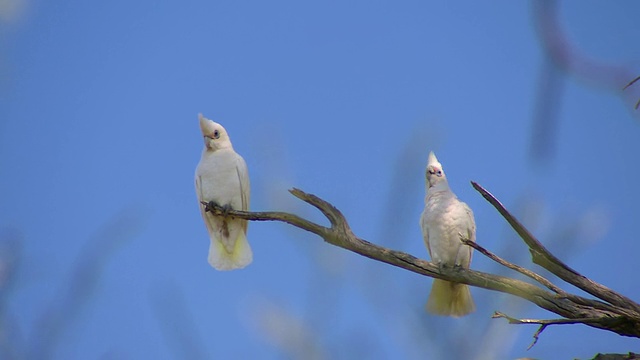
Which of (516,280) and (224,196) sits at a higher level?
(224,196)

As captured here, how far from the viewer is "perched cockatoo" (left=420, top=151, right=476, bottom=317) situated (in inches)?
240

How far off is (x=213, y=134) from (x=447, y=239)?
2007 millimetres

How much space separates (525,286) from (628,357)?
71 cm

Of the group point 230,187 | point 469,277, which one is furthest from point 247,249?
point 469,277

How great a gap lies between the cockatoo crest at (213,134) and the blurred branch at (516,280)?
143 cm

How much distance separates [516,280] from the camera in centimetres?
487

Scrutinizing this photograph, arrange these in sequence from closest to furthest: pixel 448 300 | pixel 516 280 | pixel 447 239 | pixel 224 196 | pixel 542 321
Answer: pixel 542 321
pixel 516 280
pixel 448 300
pixel 447 239
pixel 224 196

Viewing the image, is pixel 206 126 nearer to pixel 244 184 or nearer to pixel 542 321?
pixel 244 184

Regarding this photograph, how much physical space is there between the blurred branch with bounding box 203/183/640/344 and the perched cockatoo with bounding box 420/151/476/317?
100 centimetres

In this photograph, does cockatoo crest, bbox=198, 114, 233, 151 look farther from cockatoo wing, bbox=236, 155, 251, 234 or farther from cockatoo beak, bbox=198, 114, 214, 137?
cockatoo wing, bbox=236, 155, 251, 234

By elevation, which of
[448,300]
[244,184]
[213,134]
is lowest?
[448,300]

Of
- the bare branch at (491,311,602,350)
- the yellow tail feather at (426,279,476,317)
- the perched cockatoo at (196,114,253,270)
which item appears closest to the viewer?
the bare branch at (491,311,602,350)

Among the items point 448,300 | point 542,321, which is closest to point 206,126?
point 448,300

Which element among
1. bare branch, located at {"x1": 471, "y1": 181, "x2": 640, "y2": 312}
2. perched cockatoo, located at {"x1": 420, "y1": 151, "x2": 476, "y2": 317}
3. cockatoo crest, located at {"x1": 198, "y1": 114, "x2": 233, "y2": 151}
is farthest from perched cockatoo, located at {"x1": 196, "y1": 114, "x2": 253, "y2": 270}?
bare branch, located at {"x1": 471, "y1": 181, "x2": 640, "y2": 312}
